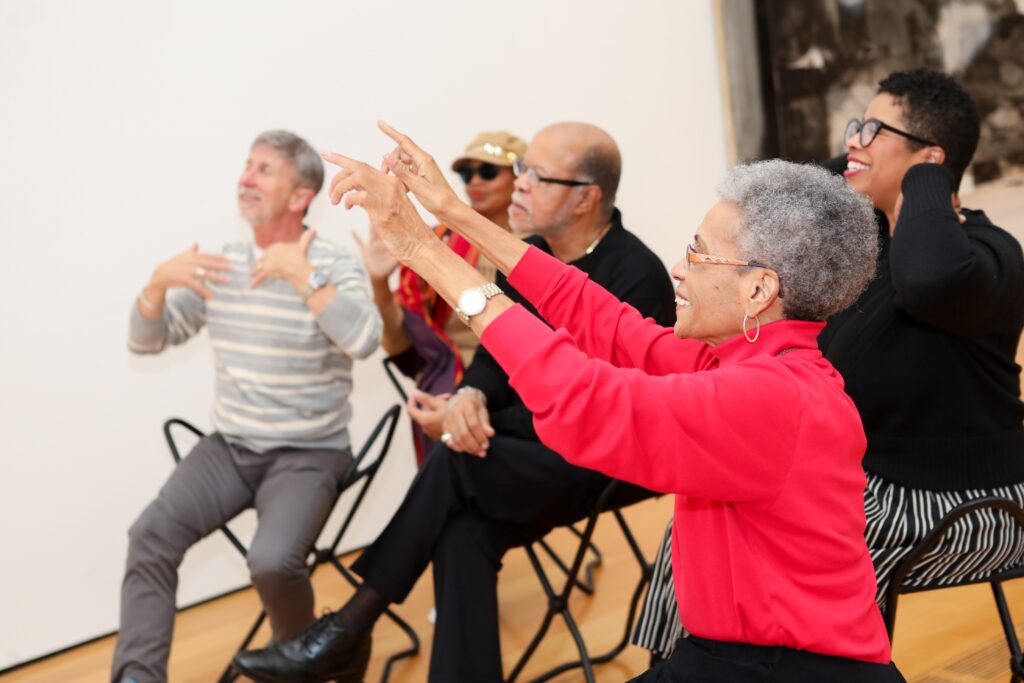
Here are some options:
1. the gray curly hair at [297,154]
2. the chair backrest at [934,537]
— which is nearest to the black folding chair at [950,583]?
the chair backrest at [934,537]

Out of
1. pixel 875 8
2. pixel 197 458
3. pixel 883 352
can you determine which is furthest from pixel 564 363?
pixel 875 8

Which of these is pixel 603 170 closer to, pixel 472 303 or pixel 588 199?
pixel 588 199

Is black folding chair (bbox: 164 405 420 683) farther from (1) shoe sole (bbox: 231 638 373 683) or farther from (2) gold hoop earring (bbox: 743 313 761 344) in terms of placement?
(2) gold hoop earring (bbox: 743 313 761 344)

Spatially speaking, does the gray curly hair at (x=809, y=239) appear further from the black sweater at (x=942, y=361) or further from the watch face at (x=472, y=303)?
the black sweater at (x=942, y=361)

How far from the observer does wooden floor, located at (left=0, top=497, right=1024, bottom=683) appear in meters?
2.70

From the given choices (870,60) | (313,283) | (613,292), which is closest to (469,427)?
(613,292)

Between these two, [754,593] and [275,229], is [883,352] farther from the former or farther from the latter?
[275,229]

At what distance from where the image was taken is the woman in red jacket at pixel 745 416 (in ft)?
4.44

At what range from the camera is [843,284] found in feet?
5.03

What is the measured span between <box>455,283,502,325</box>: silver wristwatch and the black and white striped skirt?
84 cm

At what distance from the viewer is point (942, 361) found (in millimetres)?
2129

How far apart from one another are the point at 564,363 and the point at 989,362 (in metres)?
1.25

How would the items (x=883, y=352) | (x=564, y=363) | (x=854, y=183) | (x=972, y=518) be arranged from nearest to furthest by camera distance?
1. (x=564, y=363)
2. (x=972, y=518)
3. (x=883, y=352)
4. (x=854, y=183)

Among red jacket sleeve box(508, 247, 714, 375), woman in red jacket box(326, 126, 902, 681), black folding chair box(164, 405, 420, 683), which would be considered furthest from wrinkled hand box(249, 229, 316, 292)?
woman in red jacket box(326, 126, 902, 681)
